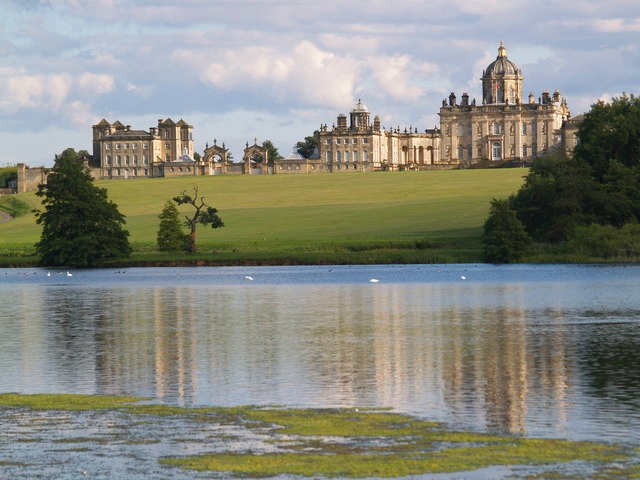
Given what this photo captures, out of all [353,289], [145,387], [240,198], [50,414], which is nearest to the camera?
[50,414]

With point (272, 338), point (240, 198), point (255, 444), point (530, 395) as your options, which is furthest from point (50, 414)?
point (240, 198)

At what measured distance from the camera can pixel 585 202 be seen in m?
89.1

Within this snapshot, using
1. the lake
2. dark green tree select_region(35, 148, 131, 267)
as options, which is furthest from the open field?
the lake

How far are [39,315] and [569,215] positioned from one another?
44180mm

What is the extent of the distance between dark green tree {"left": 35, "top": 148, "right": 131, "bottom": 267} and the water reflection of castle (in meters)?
34.8

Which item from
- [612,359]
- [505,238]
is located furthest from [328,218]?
[612,359]

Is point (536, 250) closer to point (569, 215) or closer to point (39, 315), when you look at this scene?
point (569, 215)

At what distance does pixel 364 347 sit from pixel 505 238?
158 ft

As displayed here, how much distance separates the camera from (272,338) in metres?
41.3

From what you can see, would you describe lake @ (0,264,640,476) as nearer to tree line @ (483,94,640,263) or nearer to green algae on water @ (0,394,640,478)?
green algae on water @ (0,394,640,478)

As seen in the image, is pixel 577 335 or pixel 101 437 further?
pixel 577 335

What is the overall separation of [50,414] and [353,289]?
4039 centimetres

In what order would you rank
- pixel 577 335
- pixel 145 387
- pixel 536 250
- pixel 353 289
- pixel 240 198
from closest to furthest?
pixel 145 387 → pixel 577 335 → pixel 353 289 → pixel 536 250 → pixel 240 198

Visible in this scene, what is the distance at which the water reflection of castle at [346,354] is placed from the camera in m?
28.7
